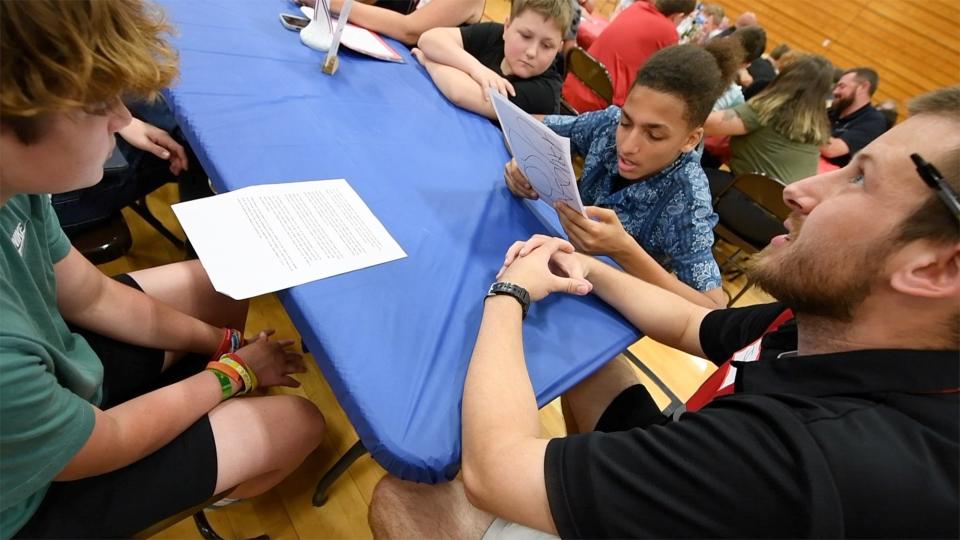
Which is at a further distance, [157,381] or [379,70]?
[379,70]

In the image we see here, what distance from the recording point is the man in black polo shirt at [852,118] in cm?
334

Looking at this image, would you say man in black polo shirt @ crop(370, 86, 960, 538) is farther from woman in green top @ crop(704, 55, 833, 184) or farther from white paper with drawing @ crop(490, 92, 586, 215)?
woman in green top @ crop(704, 55, 833, 184)

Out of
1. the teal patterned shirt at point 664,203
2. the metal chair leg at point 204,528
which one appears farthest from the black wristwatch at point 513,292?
the metal chair leg at point 204,528

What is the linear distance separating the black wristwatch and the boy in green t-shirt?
504 mm

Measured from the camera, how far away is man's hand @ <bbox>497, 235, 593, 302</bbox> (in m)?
1.00

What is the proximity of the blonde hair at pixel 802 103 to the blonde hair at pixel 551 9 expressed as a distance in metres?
1.58

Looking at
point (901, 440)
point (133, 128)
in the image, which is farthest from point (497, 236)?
point (133, 128)

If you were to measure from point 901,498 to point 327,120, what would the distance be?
1.37m

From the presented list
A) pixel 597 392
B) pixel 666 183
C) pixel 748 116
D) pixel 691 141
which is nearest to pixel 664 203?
pixel 666 183

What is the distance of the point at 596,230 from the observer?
1191 mm

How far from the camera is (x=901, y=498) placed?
0.57m

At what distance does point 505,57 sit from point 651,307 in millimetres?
1305

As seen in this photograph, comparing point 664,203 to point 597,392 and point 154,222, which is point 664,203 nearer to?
point 597,392

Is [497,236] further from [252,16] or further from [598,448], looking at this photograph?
[252,16]
